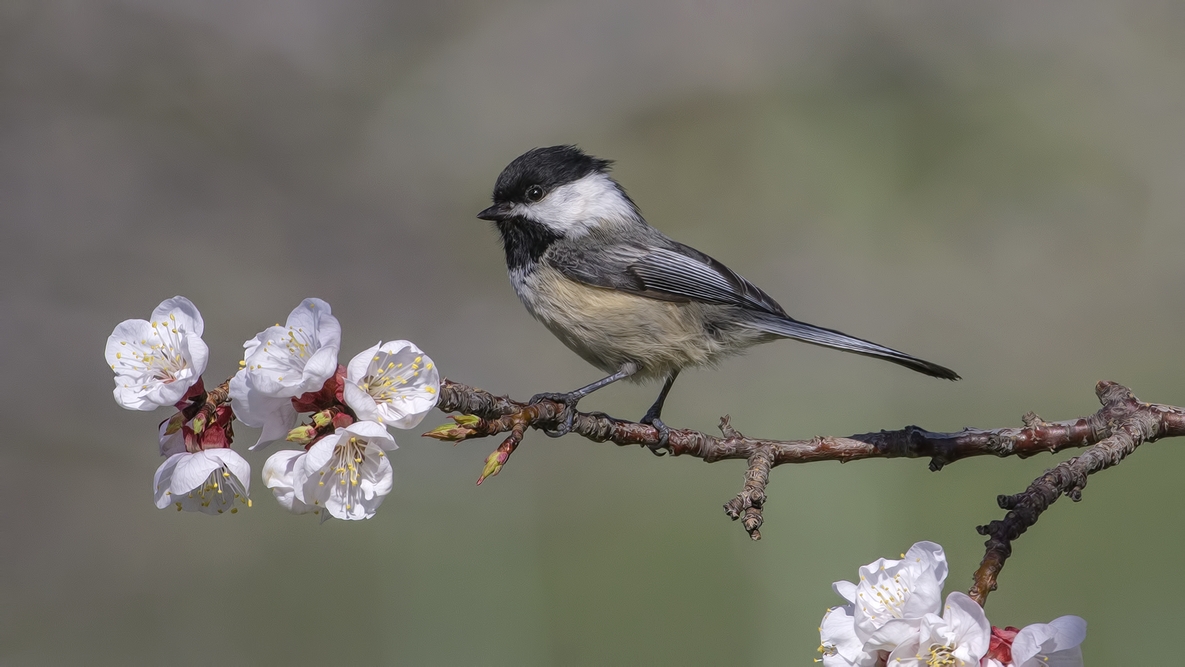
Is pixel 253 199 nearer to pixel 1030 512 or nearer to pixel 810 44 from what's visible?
pixel 810 44

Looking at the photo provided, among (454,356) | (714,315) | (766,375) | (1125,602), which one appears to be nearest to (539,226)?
(714,315)

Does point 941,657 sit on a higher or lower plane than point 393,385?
lower

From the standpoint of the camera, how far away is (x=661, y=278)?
205cm

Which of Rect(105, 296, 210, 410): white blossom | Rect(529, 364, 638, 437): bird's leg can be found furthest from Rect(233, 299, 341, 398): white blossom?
Rect(529, 364, 638, 437): bird's leg

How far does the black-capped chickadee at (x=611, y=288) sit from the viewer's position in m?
2.00

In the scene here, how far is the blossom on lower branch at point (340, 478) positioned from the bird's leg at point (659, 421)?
0.46 meters

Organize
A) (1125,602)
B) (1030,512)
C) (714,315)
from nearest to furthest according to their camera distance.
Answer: (1030,512) < (714,315) < (1125,602)

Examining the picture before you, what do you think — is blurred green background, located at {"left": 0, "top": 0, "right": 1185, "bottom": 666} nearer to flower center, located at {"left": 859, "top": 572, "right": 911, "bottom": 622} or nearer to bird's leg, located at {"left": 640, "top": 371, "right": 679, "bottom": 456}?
bird's leg, located at {"left": 640, "top": 371, "right": 679, "bottom": 456}

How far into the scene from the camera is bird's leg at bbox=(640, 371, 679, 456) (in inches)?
52.4

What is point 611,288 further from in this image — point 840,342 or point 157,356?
point 157,356

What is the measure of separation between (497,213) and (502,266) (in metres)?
2.86

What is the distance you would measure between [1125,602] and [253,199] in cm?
410

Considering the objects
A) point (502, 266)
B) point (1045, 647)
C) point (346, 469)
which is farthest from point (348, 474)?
point (502, 266)

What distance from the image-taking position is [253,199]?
14.9ft
